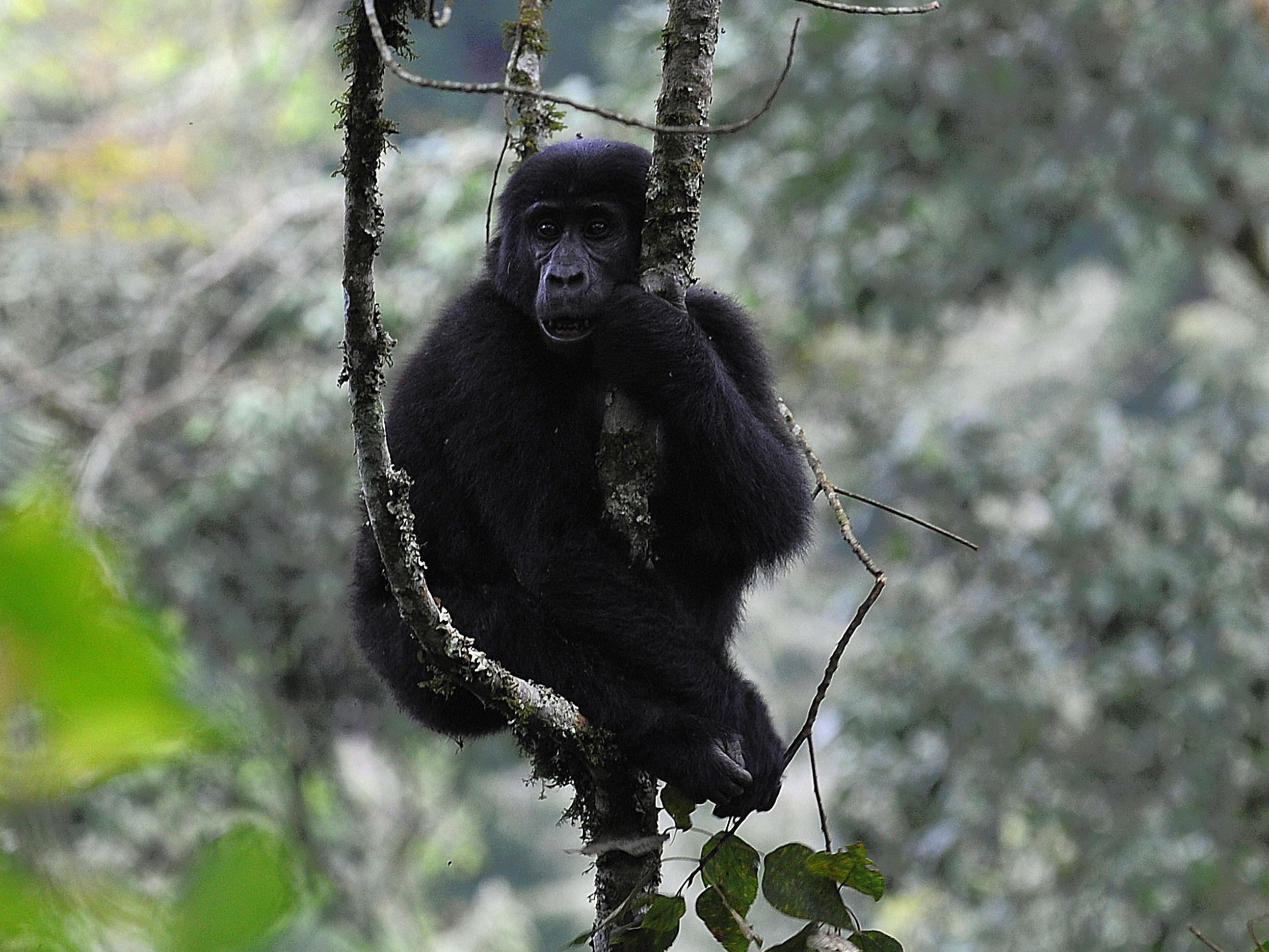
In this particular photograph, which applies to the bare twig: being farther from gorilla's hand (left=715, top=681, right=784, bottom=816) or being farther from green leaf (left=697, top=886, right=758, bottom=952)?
green leaf (left=697, top=886, right=758, bottom=952)

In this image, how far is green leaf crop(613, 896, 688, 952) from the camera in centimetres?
259

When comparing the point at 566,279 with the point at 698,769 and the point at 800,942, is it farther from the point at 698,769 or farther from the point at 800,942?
the point at 800,942

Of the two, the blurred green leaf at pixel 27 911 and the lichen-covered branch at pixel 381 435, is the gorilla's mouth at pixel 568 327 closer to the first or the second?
the lichen-covered branch at pixel 381 435

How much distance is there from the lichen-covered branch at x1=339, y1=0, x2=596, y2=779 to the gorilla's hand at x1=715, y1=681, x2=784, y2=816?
0.35 metres

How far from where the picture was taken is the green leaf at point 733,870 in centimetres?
261

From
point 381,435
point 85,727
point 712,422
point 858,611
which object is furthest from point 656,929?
point 85,727

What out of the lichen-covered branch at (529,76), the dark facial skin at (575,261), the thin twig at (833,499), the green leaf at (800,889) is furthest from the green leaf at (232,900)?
the lichen-covered branch at (529,76)

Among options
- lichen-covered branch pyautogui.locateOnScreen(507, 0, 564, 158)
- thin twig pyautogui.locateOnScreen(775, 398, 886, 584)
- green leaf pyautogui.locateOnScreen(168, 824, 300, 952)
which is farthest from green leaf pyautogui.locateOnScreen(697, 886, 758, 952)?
lichen-covered branch pyautogui.locateOnScreen(507, 0, 564, 158)

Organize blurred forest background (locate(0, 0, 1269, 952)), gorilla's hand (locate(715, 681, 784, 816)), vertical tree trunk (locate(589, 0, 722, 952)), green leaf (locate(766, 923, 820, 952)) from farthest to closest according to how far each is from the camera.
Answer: blurred forest background (locate(0, 0, 1269, 952)), gorilla's hand (locate(715, 681, 784, 816)), vertical tree trunk (locate(589, 0, 722, 952)), green leaf (locate(766, 923, 820, 952))

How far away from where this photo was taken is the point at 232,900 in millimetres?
828

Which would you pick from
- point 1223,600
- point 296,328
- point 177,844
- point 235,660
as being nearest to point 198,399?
point 296,328

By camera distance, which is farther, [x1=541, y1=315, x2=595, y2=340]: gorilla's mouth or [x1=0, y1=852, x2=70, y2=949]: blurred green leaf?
[x1=541, y1=315, x2=595, y2=340]: gorilla's mouth

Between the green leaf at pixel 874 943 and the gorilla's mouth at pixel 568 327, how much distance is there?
1.56 meters

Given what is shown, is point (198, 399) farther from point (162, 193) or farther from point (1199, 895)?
point (1199, 895)
